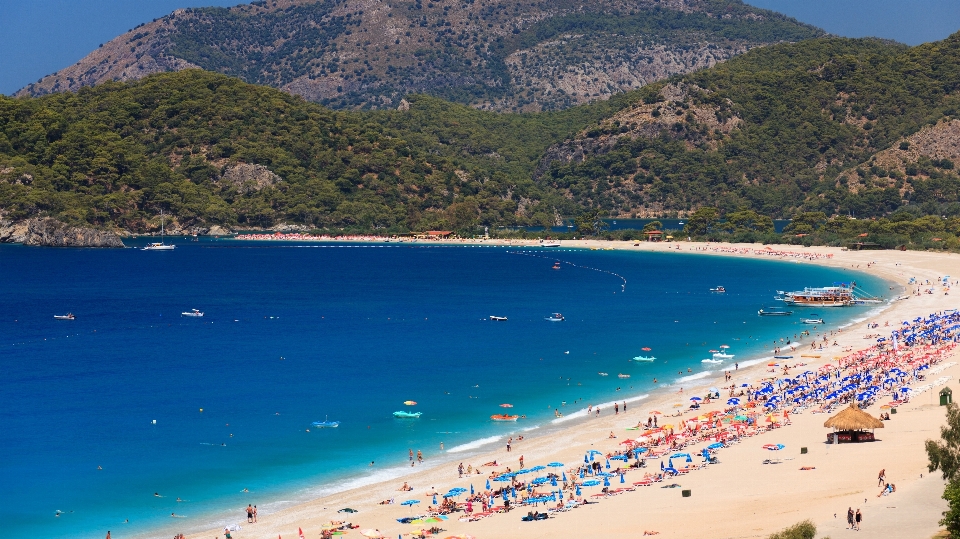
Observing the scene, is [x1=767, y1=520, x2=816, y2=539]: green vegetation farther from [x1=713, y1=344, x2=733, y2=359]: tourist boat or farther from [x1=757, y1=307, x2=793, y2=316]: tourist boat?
[x1=757, y1=307, x2=793, y2=316]: tourist boat

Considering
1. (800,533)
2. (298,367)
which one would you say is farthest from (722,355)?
(800,533)

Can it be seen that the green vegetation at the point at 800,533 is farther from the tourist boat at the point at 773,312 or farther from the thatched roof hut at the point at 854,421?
the tourist boat at the point at 773,312

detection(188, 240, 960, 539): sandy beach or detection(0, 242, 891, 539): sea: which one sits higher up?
detection(0, 242, 891, 539): sea

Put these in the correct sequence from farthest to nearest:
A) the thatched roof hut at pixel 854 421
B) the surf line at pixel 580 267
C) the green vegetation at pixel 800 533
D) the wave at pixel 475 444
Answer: the surf line at pixel 580 267, the wave at pixel 475 444, the thatched roof hut at pixel 854 421, the green vegetation at pixel 800 533

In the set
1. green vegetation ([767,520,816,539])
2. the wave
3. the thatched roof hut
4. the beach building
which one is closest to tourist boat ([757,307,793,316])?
the wave

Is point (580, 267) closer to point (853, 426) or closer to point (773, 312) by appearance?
point (773, 312)

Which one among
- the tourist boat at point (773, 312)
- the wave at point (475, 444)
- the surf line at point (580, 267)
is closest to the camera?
the wave at point (475, 444)

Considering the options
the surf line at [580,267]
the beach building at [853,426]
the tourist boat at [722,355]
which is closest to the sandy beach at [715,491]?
the beach building at [853,426]
